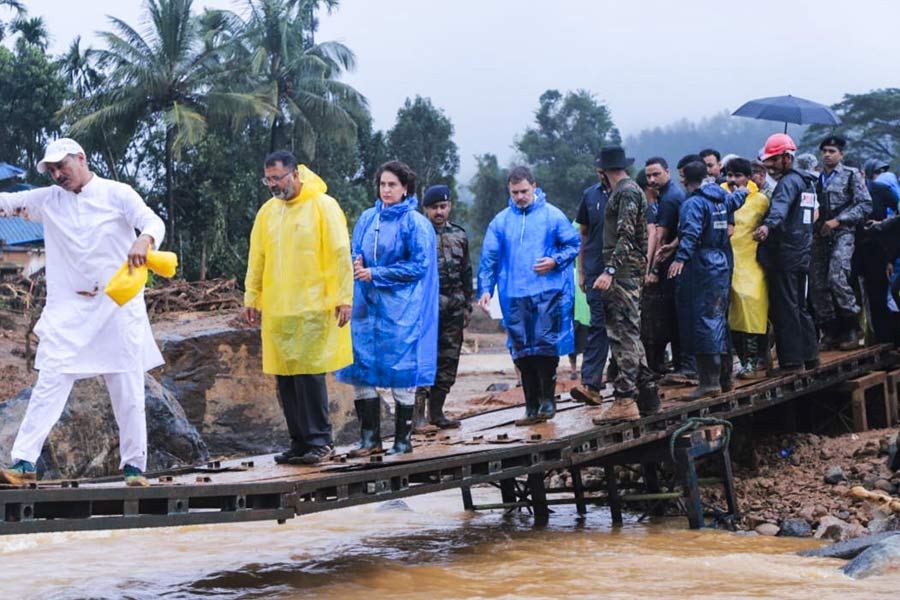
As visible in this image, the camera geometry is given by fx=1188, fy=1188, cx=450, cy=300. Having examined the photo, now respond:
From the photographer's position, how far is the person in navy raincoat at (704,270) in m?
8.73

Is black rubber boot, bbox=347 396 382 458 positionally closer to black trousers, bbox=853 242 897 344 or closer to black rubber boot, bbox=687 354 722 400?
black rubber boot, bbox=687 354 722 400

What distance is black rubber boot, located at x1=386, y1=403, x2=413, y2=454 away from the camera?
736 centimetres

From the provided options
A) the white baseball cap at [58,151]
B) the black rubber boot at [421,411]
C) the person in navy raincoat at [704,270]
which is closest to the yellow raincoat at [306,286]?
the white baseball cap at [58,151]

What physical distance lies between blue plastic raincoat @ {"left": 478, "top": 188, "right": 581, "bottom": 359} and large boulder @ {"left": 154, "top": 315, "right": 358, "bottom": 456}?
507cm

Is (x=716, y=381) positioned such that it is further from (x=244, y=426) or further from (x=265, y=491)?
(x=244, y=426)

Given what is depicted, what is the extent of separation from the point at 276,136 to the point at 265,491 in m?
29.1

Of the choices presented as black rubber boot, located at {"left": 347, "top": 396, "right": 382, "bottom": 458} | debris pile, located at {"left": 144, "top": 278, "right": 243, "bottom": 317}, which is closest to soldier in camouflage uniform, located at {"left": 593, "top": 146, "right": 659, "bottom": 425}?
black rubber boot, located at {"left": 347, "top": 396, "right": 382, "bottom": 458}

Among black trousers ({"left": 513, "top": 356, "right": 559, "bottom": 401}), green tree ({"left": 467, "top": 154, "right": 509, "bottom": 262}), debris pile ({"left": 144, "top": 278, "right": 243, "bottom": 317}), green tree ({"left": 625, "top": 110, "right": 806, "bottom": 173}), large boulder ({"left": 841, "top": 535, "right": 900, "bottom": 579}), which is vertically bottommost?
large boulder ({"left": 841, "top": 535, "right": 900, "bottom": 579})

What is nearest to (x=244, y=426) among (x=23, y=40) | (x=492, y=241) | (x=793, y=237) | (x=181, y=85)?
(x=492, y=241)

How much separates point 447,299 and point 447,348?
14.3 inches

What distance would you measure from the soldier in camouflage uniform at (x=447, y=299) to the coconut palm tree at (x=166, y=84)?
70.2 ft

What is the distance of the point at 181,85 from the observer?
1206 inches

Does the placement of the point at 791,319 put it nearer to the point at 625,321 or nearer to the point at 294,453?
the point at 625,321

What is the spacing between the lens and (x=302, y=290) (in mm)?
6887
